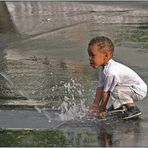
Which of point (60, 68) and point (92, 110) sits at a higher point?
point (60, 68)

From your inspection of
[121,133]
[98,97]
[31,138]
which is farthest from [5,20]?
[31,138]

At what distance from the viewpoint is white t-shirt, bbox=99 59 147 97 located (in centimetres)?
754

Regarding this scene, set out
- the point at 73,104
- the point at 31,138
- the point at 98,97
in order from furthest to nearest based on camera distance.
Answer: the point at 73,104 → the point at 98,97 → the point at 31,138

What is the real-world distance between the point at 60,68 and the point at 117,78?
2983mm

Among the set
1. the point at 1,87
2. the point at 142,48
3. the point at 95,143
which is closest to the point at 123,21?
the point at 142,48

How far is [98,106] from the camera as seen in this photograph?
300 inches

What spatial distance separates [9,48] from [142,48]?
8.12 feet

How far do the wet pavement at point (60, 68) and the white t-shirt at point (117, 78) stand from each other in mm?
354

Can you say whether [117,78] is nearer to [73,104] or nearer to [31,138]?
[73,104]

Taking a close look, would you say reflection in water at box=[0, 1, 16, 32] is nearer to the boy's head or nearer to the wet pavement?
the wet pavement

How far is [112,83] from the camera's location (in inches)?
297

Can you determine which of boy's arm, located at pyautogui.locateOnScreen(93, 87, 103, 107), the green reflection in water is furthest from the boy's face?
the green reflection in water

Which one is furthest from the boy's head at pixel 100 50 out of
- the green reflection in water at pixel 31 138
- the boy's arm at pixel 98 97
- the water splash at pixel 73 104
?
the green reflection in water at pixel 31 138

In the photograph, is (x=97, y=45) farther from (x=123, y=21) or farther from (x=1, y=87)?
(x=123, y=21)
